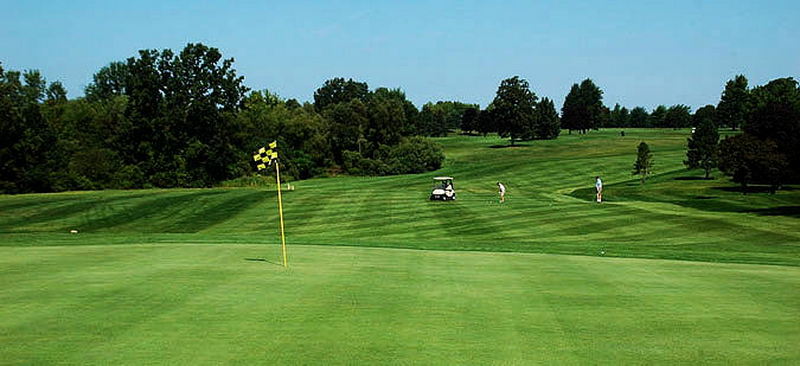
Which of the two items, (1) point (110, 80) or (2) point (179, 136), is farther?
(1) point (110, 80)

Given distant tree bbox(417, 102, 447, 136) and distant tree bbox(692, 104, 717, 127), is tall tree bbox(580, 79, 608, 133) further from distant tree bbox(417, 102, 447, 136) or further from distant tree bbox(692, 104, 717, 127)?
distant tree bbox(417, 102, 447, 136)

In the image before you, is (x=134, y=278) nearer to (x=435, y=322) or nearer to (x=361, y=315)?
(x=361, y=315)

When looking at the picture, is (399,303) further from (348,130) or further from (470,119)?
(470,119)

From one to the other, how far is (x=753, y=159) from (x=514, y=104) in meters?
64.3

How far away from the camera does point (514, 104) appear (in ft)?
365

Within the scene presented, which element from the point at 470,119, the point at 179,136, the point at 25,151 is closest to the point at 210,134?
the point at 179,136

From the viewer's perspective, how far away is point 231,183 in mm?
81188

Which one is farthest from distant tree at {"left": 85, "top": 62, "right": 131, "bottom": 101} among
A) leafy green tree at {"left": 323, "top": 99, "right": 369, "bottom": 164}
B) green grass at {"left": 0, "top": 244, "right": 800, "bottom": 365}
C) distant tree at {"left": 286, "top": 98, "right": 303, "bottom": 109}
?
green grass at {"left": 0, "top": 244, "right": 800, "bottom": 365}

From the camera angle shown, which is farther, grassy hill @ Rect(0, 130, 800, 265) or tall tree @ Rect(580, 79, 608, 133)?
tall tree @ Rect(580, 79, 608, 133)

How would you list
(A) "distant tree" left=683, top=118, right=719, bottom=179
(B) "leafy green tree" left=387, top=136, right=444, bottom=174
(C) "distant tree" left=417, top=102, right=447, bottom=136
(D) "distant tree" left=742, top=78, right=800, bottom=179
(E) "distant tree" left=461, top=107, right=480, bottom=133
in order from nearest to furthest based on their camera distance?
(D) "distant tree" left=742, top=78, right=800, bottom=179 → (A) "distant tree" left=683, top=118, right=719, bottom=179 → (B) "leafy green tree" left=387, top=136, right=444, bottom=174 → (C) "distant tree" left=417, top=102, right=447, bottom=136 → (E) "distant tree" left=461, top=107, right=480, bottom=133

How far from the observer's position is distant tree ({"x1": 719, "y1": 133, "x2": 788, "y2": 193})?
47906 mm

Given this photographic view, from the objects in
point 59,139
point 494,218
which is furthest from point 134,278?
point 59,139

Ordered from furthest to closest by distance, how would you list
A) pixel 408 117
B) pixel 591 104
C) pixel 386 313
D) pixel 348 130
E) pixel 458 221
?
pixel 591 104
pixel 408 117
pixel 348 130
pixel 458 221
pixel 386 313

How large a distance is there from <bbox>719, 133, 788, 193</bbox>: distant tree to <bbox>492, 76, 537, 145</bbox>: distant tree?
2234 inches
